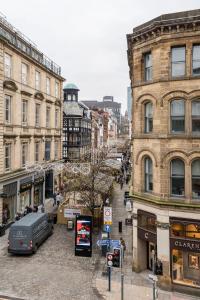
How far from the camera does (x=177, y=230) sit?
1667 centimetres

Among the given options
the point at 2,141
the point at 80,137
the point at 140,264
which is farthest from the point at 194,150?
the point at 80,137

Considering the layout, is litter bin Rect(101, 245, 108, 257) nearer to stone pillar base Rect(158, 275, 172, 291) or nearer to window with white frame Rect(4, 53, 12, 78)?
stone pillar base Rect(158, 275, 172, 291)

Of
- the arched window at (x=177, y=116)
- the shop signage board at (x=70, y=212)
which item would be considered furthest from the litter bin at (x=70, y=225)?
the arched window at (x=177, y=116)

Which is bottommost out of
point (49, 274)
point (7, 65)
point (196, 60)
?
point (49, 274)

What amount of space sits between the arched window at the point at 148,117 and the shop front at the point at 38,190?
19.9 metres

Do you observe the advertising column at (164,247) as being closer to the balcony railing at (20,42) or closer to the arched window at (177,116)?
the arched window at (177,116)

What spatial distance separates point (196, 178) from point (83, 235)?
8.70m

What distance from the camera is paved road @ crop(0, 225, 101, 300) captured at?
15490mm

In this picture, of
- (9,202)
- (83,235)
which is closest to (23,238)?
(83,235)

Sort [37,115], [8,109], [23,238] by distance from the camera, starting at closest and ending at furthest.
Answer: [23,238] → [8,109] → [37,115]

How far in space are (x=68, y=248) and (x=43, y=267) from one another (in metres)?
3.74

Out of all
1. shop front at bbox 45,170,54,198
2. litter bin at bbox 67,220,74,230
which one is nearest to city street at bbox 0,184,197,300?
litter bin at bbox 67,220,74,230

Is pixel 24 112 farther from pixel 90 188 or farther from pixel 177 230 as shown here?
pixel 177 230

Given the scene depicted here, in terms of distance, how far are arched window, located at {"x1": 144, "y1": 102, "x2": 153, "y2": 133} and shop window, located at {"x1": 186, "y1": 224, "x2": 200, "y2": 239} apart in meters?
5.95
